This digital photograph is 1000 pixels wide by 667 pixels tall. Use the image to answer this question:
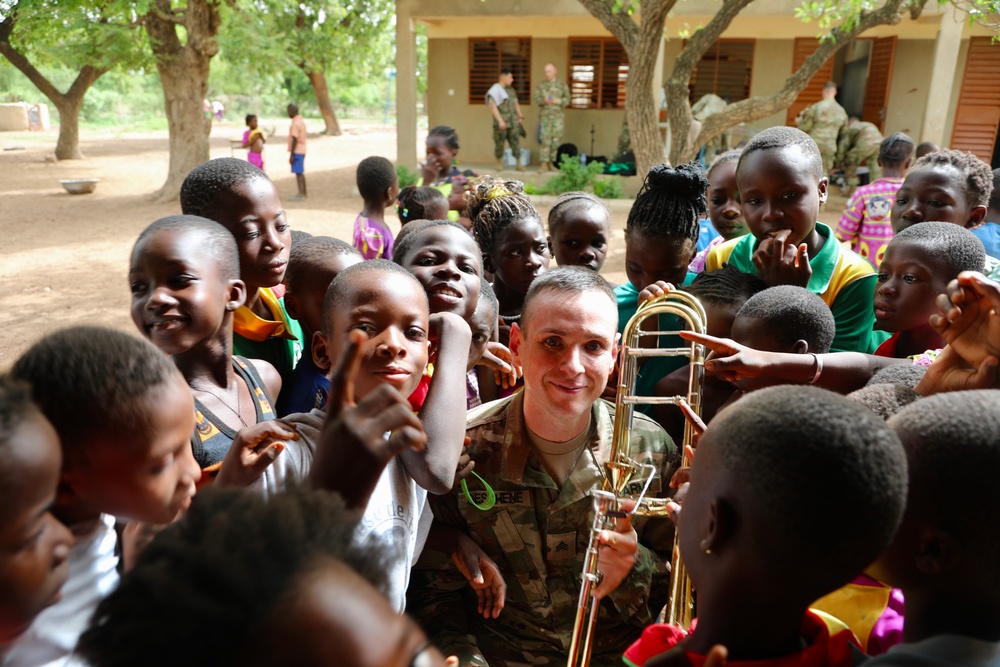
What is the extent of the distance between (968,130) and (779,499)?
16.6 meters

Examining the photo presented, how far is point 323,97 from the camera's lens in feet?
87.4

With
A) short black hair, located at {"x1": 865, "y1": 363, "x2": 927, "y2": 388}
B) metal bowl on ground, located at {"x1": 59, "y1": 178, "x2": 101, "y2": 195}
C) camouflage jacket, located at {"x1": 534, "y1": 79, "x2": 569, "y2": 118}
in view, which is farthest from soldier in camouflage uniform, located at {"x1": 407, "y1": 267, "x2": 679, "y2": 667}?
metal bowl on ground, located at {"x1": 59, "y1": 178, "x2": 101, "y2": 195}

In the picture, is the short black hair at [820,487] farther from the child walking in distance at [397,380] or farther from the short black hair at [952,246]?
the short black hair at [952,246]

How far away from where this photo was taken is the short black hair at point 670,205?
3270 mm

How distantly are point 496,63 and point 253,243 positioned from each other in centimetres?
1540

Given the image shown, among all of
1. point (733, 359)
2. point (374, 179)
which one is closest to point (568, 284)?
point (733, 359)

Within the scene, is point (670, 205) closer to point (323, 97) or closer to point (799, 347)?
point (799, 347)

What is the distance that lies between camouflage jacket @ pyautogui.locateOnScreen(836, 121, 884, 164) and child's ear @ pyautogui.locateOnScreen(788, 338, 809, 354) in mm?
13196

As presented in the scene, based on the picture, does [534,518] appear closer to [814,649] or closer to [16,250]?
[814,649]

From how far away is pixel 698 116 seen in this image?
1488 cm

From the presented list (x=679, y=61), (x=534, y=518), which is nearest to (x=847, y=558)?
(x=534, y=518)

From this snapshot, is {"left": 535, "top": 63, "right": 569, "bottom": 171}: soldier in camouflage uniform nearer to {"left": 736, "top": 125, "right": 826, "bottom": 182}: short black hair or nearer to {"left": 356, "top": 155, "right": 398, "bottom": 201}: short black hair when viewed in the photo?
{"left": 356, "top": 155, "right": 398, "bottom": 201}: short black hair

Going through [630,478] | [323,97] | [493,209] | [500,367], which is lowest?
[630,478]

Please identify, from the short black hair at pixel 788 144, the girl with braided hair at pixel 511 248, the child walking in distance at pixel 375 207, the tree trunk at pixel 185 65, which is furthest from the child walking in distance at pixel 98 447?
the tree trunk at pixel 185 65
